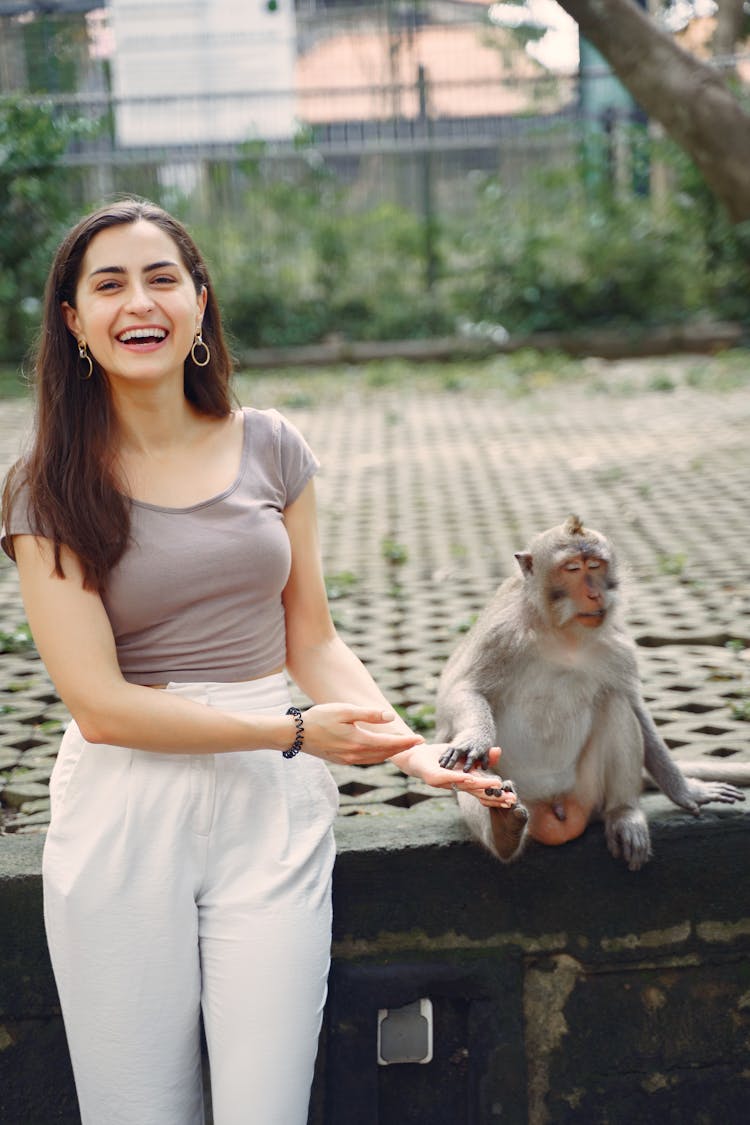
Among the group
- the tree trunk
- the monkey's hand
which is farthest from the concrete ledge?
the tree trunk

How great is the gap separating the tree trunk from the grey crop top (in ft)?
12.8

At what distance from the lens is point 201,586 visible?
2590 mm

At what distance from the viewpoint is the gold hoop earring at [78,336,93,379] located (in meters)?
2.66

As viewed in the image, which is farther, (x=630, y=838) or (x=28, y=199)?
(x=28, y=199)

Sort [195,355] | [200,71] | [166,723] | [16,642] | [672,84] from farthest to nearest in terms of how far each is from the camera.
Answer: [200,71], [672,84], [16,642], [195,355], [166,723]

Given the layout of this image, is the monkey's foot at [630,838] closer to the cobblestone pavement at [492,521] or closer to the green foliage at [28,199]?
the cobblestone pavement at [492,521]

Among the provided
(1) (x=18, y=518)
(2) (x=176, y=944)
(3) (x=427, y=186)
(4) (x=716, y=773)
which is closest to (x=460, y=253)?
(3) (x=427, y=186)

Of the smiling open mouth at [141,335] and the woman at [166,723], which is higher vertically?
the smiling open mouth at [141,335]

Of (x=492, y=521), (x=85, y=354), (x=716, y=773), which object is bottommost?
(x=492, y=521)

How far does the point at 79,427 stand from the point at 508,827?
1.14 meters

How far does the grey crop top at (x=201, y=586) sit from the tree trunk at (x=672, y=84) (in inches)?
154

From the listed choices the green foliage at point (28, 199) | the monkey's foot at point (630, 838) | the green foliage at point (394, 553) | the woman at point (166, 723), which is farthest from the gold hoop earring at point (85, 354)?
the green foliage at point (28, 199)

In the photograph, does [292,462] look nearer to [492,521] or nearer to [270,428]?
[270,428]

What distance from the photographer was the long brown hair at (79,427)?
98.3 inches
